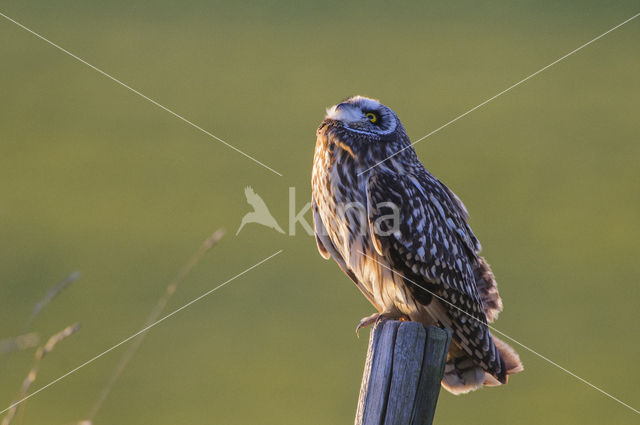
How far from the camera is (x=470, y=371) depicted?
4.00 metres

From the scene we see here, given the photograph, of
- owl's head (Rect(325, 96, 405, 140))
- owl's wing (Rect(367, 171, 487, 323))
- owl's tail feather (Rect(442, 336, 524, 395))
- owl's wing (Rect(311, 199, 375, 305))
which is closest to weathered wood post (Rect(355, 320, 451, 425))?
owl's wing (Rect(367, 171, 487, 323))

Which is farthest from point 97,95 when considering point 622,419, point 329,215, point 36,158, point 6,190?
point 329,215

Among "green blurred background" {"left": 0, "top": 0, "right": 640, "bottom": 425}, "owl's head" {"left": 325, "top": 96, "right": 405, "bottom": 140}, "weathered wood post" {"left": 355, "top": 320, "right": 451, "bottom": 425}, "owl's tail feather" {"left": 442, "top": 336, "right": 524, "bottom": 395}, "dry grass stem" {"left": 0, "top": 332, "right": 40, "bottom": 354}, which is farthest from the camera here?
"green blurred background" {"left": 0, "top": 0, "right": 640, "bottom": 425}

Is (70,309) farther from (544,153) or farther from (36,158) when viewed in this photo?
(544,153)

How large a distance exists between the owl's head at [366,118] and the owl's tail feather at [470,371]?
1155mm

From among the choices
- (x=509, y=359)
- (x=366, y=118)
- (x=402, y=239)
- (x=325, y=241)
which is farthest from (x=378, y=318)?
(x=366, y=118)

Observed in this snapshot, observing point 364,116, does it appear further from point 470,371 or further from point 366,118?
point 470,371

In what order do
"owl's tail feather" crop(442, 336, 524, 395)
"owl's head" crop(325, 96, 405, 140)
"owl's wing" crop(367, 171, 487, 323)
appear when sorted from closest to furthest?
"owl's wing" crop(367, 171, 487, 323), "owl's tail feather" crop(442, 336, 524, 395), "owl's head" crop(325, 96, 405, 140)

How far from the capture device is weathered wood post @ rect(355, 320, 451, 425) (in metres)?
2.90

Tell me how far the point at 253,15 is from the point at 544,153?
7719 millimetres

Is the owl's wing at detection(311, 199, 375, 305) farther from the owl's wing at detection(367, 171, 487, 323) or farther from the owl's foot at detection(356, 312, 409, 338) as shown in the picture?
the owl's wing at detection(367, 171, 487, 323)

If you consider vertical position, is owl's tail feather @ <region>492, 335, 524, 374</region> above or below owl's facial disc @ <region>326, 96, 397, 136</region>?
below

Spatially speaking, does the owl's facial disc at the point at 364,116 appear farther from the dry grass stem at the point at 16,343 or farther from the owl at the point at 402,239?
the dry grass stem at the point at 16,343

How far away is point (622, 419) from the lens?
9.59 meters
